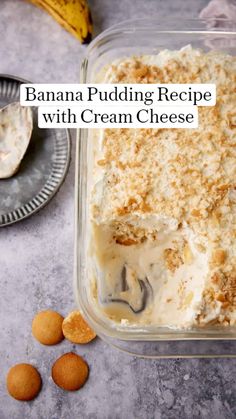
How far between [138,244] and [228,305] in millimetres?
347

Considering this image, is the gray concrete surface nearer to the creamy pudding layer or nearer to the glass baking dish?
the glass baking dish

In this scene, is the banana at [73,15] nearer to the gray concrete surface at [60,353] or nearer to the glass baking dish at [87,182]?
the gray concrete surface at [60,353]

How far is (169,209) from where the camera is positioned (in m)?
1.76

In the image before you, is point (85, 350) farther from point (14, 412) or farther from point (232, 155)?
point (232, 155)

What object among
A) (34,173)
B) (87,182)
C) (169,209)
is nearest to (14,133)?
(34,173)

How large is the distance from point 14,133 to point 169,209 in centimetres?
66

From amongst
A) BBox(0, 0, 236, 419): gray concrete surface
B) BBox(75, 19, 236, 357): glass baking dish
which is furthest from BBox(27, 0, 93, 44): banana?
BBox(75, 19, 236, 357): glass baking dish

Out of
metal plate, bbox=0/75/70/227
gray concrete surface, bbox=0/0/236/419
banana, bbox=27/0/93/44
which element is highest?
banana, bbox=27/0/93/44

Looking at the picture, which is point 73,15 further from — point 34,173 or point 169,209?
point 169,209

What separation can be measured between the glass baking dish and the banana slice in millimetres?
296

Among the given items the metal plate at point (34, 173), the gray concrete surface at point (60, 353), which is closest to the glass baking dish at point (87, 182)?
the gray concrete surface at point (60, 353)

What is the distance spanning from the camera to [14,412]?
2027mm

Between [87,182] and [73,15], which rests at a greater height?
[73,15]

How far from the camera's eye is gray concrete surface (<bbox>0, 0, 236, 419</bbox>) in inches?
79.6
